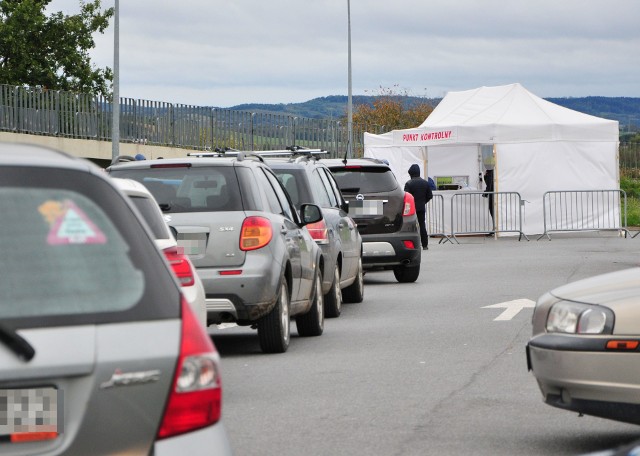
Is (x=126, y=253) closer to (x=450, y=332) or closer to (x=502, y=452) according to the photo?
(x=502, y=452)

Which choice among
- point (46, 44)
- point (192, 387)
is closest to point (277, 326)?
point (192, 387)

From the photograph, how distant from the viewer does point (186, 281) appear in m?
8.89

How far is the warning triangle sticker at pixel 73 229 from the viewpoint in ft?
13.2

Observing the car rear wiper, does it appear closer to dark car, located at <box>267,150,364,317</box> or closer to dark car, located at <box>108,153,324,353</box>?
dark car, located at <box>108,153,324,353</box>

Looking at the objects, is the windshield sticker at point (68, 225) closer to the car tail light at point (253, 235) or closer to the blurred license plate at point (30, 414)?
the blurred license plate at point (30, 414)

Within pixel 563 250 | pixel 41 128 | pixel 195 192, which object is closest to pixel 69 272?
pixel 195 192

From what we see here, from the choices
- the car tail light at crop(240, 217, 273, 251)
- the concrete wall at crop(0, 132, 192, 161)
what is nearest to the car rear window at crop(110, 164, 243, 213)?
the car tail light at crop(240, 217, 273, 251)

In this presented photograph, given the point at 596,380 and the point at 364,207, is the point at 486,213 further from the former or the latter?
the point at 596,380

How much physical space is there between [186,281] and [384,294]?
10.2m

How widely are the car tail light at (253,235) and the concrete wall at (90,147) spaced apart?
28238 mm

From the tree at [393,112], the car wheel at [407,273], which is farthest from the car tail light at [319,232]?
the tree at [393,112]

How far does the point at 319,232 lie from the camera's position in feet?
49.1

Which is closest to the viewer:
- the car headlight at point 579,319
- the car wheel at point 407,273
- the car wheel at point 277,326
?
the car headlight at point 579,319

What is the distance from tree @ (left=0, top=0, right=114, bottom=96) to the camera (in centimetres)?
5159
